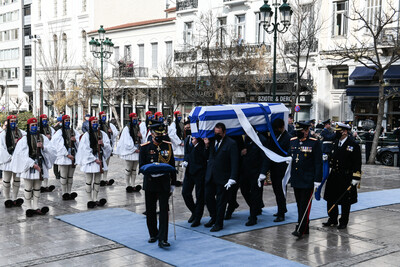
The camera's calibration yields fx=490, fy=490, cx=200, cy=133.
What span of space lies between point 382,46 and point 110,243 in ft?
77.5

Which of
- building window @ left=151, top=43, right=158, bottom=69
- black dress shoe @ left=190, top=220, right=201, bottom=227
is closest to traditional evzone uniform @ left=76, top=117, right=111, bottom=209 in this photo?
black dress shoe @ left=190, top=220, right=201, bottom=227

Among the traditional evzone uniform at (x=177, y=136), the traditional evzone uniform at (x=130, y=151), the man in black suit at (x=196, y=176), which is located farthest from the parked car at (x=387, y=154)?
the man in black suit at (x=196, y=176)

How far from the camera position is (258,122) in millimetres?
10156

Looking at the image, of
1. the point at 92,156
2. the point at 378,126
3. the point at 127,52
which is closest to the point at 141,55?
the point at 127,52

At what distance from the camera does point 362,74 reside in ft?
93.2

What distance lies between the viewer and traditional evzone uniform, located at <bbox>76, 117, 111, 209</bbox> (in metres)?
11.0

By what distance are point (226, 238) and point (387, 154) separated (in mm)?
14140

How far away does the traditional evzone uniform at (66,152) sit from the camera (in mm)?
11805

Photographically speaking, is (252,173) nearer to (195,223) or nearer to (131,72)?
(195,223)

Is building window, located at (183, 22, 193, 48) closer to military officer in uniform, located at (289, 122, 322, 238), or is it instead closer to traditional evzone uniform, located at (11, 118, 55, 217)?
traditional evzone uniform, located at (11, 118, 55, 217)

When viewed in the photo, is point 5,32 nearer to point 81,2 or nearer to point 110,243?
point 81,2

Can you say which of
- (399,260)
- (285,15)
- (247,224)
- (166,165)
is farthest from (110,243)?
(285,15)

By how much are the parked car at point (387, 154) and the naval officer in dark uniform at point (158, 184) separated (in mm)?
14422

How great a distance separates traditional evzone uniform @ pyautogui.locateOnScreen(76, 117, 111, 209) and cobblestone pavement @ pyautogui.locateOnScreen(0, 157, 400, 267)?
0.50 metres
